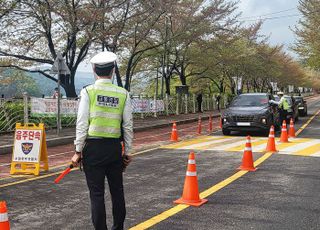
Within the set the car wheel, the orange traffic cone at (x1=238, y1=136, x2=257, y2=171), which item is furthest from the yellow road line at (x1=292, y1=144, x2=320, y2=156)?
the car wheel

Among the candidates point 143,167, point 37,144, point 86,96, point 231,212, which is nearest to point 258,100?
point 143,167

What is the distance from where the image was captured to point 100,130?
4.04 meters

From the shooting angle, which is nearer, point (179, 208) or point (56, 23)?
point (179, 208)

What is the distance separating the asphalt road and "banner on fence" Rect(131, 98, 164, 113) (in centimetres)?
1651

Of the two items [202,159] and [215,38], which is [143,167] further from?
[215,38]

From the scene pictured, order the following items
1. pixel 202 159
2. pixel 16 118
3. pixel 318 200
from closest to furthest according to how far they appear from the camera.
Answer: pixel 318 200, pixel 202 159, pixel 16 118

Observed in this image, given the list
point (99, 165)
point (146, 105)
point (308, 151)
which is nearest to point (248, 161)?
point (308, 151)

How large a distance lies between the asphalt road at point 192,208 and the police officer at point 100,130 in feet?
3.91

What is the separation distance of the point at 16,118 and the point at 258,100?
32.4ft

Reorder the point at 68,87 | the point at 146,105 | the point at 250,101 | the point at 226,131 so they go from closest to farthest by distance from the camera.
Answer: the point at 226,131, the point at 250,101, the point at 68,87, the point at 146,105

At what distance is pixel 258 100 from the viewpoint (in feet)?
58.7

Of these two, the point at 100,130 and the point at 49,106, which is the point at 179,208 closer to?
the point at 100,130

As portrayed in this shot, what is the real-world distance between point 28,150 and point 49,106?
8.71 meters

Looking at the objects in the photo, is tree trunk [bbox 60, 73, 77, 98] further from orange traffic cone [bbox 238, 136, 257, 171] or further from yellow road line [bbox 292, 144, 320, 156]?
orange traffic cone [bbox 238, 136, 257, 171]
